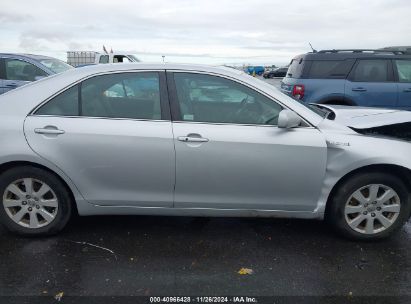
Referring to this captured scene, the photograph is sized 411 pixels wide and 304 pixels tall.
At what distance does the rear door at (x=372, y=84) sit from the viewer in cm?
806

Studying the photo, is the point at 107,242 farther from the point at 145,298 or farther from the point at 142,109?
the point at 142,109

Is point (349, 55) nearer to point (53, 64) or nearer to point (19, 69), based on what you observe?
point (53, 64)

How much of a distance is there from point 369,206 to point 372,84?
16.6 ft

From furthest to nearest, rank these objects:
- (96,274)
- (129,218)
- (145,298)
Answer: (129,218)
(96,274)
(145,298)

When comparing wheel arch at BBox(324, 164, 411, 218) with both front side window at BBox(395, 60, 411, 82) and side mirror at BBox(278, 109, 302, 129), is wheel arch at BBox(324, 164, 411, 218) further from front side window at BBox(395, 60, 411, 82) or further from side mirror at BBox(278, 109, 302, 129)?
front side window at BBox(395, 60, 411, 82)

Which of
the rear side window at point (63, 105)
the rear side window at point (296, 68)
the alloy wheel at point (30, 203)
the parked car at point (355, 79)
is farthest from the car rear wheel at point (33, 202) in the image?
the rear side window at point (296, 68)

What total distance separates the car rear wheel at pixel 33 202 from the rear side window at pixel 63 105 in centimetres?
51

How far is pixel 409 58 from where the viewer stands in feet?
27.2

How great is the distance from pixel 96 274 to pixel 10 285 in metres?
0.60

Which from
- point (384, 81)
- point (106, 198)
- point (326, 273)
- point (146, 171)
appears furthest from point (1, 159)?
point (384, 81)

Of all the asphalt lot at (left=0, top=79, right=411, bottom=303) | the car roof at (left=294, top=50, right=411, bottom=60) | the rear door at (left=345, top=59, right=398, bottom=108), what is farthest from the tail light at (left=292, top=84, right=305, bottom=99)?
the asphalt lot at (left=0, top=79, right=411, bottom=303)

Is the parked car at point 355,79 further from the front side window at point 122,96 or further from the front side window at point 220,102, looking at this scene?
the front side window at point 122,96

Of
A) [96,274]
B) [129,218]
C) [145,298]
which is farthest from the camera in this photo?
[129,218]

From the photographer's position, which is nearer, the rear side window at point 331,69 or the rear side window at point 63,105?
the rear side window at point 63,105
